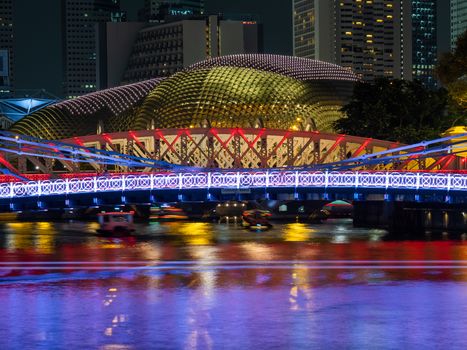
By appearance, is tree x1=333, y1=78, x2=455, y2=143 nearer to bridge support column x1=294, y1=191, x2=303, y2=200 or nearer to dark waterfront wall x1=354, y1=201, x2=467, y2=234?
dark waterfront wall x1=354, y1=201, x2=467, y2=234

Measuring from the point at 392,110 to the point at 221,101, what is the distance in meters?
36.1

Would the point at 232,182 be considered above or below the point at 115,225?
above

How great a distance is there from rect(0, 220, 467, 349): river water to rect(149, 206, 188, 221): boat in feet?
156

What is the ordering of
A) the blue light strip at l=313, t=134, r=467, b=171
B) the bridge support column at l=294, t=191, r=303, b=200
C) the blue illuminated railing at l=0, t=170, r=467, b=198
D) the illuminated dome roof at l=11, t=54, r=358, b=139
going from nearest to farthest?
the blue illuminated railing at l=0, t=170, r=467, b=198 < the bridge support column at l=294, t=191, r=303, b=200 < the blue light strip at l=313, t=134, r=467, b=171 < the illuminated dome roof at l=11, t=54, r=358, b=139

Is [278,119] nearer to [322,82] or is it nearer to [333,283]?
[322,82]

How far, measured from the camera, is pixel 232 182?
77.1m

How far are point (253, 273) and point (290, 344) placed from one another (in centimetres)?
1993

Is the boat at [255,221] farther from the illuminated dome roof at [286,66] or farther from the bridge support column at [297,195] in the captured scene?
the illuminated dome roof at [286,66]

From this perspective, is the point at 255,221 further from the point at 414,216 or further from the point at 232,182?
the point at 232,182

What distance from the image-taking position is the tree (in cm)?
13350

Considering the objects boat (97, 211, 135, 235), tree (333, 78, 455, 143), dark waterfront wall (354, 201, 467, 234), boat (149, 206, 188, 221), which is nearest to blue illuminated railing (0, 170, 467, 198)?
boat (97, 211, 135, 235)

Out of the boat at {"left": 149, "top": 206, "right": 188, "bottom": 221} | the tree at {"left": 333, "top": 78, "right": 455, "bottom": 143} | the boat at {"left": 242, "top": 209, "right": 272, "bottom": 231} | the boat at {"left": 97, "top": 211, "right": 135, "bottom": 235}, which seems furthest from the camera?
the tree at {"left": 333, "top": 78, "right": 455, "bottom": 143}

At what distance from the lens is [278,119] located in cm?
16250

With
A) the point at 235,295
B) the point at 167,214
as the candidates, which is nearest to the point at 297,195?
the point at 235,295
